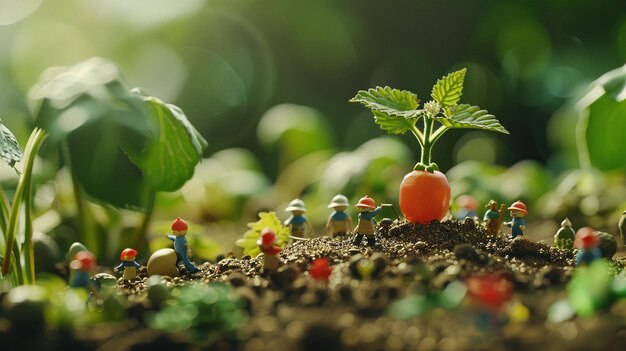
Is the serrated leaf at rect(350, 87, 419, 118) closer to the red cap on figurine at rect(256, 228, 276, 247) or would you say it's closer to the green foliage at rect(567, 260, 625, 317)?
the red cap on figurine at rect(256, 228, 276, 247)

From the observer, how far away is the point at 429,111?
4.58 ft

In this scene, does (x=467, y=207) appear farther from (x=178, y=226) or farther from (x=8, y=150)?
(x=8, y=150)

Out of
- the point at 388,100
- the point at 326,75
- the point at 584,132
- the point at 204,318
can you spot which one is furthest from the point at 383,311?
the point at 326,75

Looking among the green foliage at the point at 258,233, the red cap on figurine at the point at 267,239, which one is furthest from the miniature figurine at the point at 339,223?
the red cap on figurine at the point at 267,239

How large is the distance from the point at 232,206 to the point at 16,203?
1.48 meters

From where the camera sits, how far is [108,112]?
4.34ft

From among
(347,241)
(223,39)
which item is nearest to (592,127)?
(347,241)

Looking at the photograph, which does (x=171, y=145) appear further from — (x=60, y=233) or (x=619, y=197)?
(x=619, y=197)

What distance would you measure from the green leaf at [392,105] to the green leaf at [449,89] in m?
0.05

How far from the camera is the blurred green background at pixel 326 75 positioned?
108 inches

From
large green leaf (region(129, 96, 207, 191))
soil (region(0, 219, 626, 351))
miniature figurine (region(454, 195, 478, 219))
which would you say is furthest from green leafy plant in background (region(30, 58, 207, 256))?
miniature figurine (region(454, 195, 478, 219))

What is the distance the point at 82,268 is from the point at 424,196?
677mm

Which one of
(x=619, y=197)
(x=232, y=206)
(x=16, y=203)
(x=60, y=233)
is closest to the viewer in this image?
(x=16, y=203)

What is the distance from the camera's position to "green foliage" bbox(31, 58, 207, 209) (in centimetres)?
130
